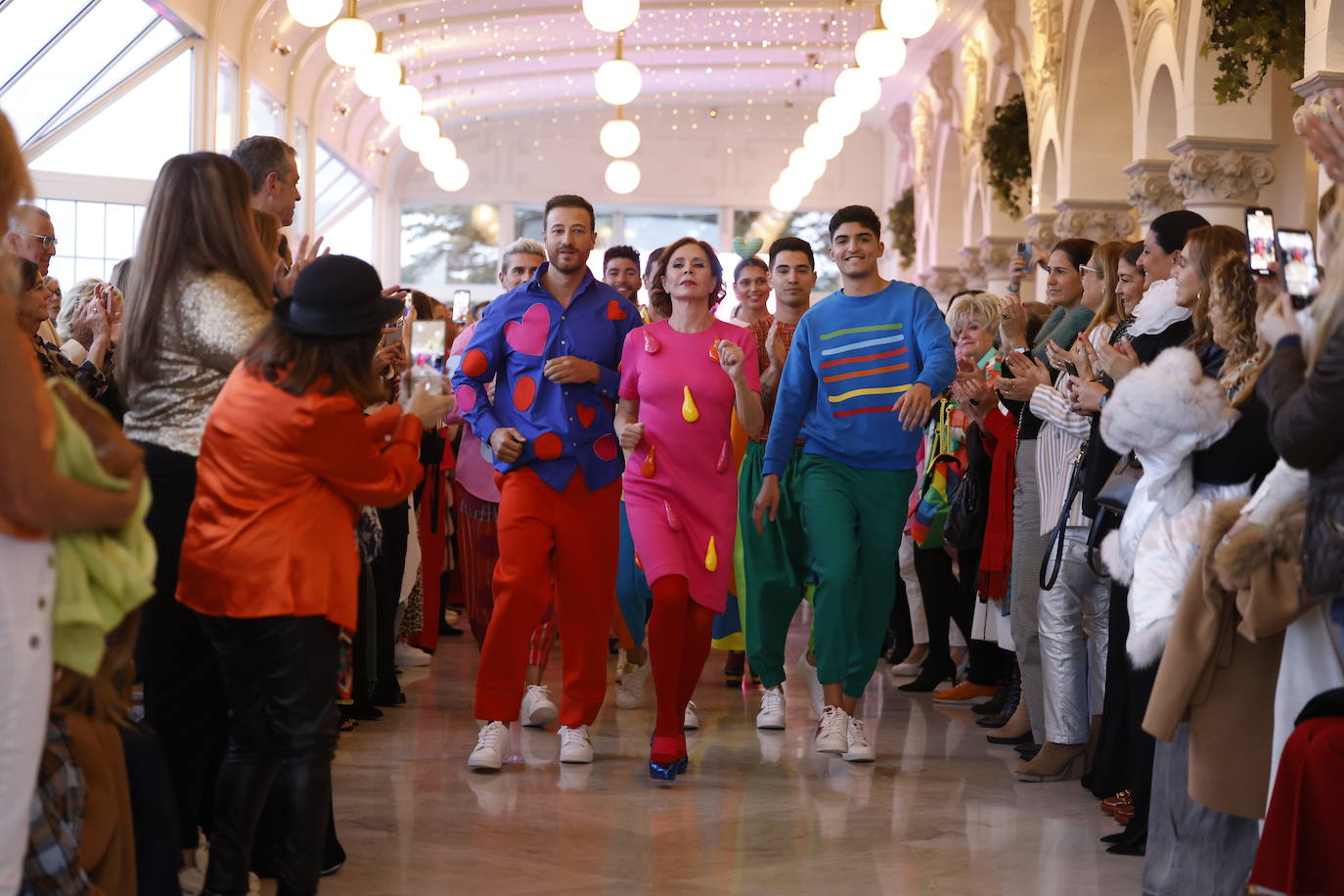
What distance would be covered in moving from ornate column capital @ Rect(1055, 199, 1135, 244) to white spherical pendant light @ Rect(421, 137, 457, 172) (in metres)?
6.68

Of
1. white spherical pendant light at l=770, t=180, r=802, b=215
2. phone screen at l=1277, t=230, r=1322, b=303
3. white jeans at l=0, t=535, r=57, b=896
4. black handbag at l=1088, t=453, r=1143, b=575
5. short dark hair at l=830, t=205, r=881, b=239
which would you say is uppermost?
white spherical pendant light at l=770, t=180, r=802, b=215

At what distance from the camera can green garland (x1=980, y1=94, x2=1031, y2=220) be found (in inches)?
533

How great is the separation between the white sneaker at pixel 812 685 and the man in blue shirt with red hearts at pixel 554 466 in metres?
1.28

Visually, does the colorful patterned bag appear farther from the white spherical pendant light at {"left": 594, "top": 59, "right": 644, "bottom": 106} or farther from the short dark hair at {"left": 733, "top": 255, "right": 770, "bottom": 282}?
the white spherical pendant light at {"left": 594, "top": 59, "right": 644, "bottom": 106}

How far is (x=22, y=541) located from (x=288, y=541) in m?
0.73

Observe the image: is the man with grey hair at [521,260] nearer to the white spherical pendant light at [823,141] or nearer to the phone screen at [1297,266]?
the phone screen at [1297,266]

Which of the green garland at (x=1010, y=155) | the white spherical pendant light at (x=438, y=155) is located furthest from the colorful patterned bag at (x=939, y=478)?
the white spherical pendant light at (x=438, y=155)

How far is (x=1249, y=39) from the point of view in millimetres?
7953

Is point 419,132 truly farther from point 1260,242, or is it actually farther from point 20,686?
point 20,686

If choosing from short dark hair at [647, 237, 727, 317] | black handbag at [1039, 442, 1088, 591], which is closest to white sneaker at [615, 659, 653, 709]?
short dark hair at [647, 237, 727, 317]

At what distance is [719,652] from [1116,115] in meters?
5.86

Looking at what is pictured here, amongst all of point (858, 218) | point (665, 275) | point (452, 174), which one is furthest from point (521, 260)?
point (452, 174)

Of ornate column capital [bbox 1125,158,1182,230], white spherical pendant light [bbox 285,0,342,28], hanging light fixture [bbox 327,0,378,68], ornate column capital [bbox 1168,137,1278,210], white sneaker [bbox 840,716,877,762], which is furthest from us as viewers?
hanging light fixture [bbox 327,0,378,68]

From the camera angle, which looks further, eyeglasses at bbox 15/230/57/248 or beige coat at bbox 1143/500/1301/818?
eyeglasses at bbox 15/230/57/248
